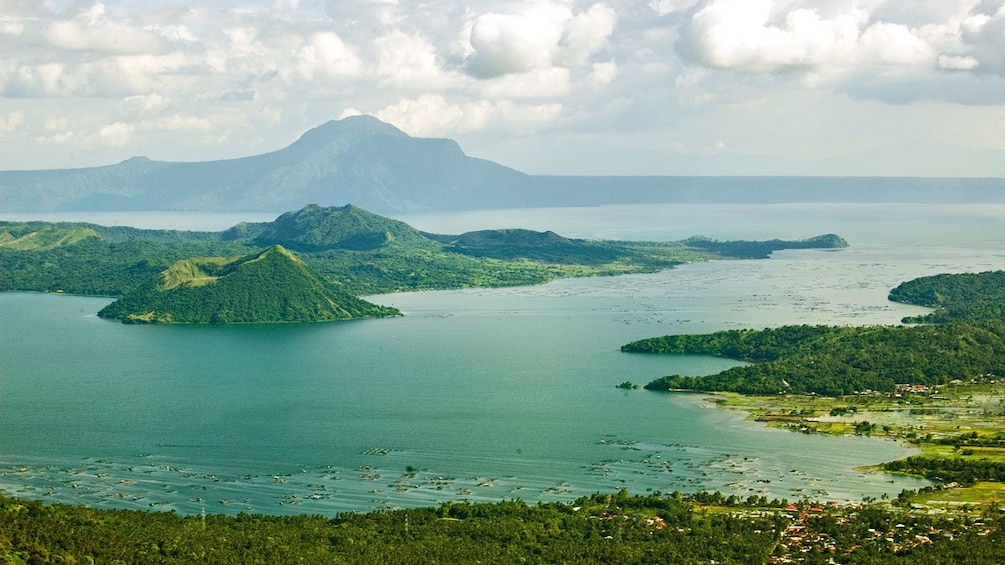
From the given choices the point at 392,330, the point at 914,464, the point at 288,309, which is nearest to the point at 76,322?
the point at 288,309

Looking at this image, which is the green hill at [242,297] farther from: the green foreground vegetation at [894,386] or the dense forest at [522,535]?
the dense forest at [522,535]

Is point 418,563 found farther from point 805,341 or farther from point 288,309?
point 288,309

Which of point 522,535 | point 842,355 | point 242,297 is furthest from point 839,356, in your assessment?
point 242,297

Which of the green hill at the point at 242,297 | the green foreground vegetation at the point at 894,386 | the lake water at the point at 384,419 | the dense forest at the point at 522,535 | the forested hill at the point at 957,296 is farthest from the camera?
the green hill at the point at 242,297

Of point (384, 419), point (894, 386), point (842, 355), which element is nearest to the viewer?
point (384, 419)

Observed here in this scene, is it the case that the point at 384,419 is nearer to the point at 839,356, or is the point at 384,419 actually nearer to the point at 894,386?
the point at 894,386

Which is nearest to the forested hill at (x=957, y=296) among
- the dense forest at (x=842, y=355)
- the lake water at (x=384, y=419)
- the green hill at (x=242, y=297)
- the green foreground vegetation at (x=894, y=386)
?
the green foreground vegetation at (x=894, y=386)
